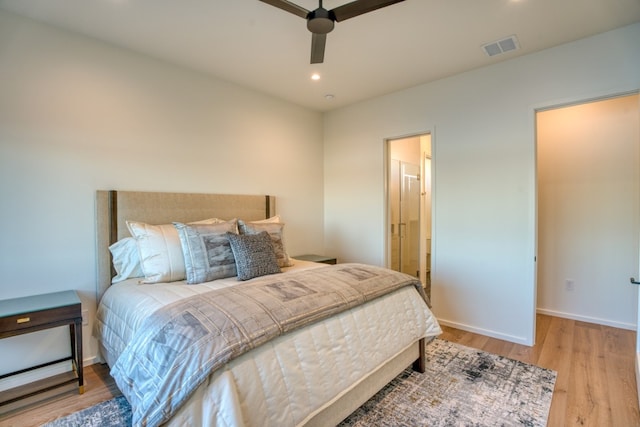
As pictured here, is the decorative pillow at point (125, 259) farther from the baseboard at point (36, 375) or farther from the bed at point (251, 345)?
the baseboard at point (36, 375)

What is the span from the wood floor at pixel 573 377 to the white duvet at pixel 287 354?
1.12 feet

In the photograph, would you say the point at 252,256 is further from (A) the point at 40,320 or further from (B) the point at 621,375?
(B) the point at 621,375

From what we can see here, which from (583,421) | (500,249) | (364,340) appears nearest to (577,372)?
(583,421)

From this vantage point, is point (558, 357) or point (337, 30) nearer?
point (337, 30)

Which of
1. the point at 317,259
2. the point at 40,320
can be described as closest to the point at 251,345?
the point at 40,320

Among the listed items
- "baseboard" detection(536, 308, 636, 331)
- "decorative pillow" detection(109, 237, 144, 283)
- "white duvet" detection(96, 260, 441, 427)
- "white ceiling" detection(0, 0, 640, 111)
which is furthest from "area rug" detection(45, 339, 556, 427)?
"white ceiling" detection(0, 0, 640, 111)

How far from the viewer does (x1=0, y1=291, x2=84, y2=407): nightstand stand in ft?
6.45

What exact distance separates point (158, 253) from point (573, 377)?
3.35 meters

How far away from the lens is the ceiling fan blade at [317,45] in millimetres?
1998

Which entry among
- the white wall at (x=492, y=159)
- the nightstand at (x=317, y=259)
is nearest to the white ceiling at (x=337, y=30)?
the white wall at (x=492, y=159)

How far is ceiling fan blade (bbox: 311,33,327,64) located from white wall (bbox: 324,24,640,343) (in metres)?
1.89

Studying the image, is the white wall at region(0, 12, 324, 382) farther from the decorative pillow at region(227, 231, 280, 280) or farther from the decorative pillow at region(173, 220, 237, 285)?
the decorative pillow at region(227, 231, 280, 280)

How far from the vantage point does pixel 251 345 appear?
4.65ft

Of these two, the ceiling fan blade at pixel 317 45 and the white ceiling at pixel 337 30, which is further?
the white ceiling at pixel 337 30
